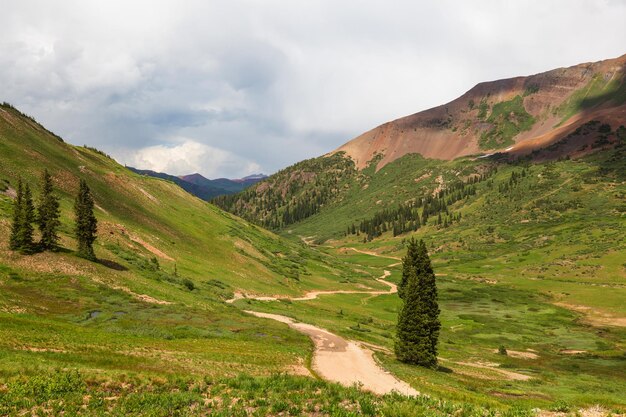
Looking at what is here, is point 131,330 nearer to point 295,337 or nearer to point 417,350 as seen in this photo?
point 295,337

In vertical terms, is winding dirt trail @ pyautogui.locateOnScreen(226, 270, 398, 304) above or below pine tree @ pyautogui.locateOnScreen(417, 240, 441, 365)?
below

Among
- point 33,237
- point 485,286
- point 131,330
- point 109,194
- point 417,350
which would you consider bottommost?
point 485,286

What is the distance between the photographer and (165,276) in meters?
70.2

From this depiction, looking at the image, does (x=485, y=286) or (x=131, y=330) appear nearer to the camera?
(x=131, y=330)

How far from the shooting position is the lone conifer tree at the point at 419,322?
1822 inches

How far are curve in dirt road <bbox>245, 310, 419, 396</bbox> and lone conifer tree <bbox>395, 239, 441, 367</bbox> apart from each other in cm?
475

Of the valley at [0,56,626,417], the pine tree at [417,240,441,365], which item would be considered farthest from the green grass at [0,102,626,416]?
the pine tree at [417,240,441,365]

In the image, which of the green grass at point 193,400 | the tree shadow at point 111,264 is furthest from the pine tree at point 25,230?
the green grass at point 193,400

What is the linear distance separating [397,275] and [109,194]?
125186 mm

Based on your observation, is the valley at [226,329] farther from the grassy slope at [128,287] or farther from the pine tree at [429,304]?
the pine tree at [429,304]

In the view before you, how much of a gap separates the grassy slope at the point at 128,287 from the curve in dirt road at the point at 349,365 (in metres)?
2.63

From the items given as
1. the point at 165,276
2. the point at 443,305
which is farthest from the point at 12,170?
the point at 443,305

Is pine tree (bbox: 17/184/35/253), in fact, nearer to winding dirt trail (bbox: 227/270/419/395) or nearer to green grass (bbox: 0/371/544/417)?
winding dirt trail (bbox: 227/270/419/395)

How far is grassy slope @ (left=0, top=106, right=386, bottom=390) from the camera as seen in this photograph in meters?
30.3
